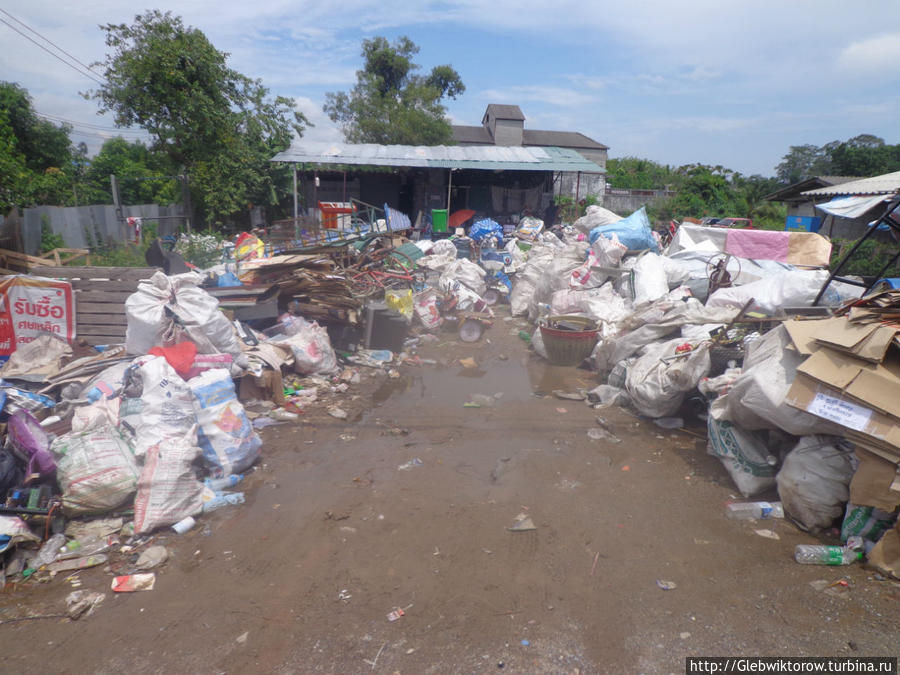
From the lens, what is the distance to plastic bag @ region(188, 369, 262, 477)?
3588mm

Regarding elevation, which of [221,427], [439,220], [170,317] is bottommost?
[221,427]

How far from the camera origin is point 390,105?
27641 mm

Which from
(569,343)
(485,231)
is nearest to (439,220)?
(485,231)

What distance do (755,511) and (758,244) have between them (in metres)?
7.56

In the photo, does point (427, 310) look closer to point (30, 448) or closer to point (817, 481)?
point (30, 448)

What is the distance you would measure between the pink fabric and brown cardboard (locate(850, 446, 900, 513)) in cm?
729

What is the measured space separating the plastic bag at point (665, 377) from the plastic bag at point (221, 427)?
135 inches

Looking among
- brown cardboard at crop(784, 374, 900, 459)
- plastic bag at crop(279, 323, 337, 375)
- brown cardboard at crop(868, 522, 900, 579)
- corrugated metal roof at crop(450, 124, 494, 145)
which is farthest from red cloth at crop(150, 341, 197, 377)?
corrugated metal roof at crop(450, 124, 494, 145)

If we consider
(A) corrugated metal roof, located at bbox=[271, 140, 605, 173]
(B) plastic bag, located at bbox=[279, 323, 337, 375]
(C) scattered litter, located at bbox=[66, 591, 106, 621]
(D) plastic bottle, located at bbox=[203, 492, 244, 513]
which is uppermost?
(A) corrugated metal roof, located at bbox=[271, 140, 605, 173]

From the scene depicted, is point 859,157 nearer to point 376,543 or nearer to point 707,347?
point 707,347

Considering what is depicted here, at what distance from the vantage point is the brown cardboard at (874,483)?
258cm

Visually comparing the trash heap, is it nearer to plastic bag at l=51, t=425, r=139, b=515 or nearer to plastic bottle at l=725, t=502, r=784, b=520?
plastic bottle at l=725, t=502, r=784, b=520

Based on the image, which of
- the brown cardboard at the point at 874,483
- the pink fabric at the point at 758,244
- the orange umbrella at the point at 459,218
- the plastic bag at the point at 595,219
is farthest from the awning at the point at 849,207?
the orange umbrella at the point at 459,218

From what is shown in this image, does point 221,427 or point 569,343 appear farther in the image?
point 569,343
